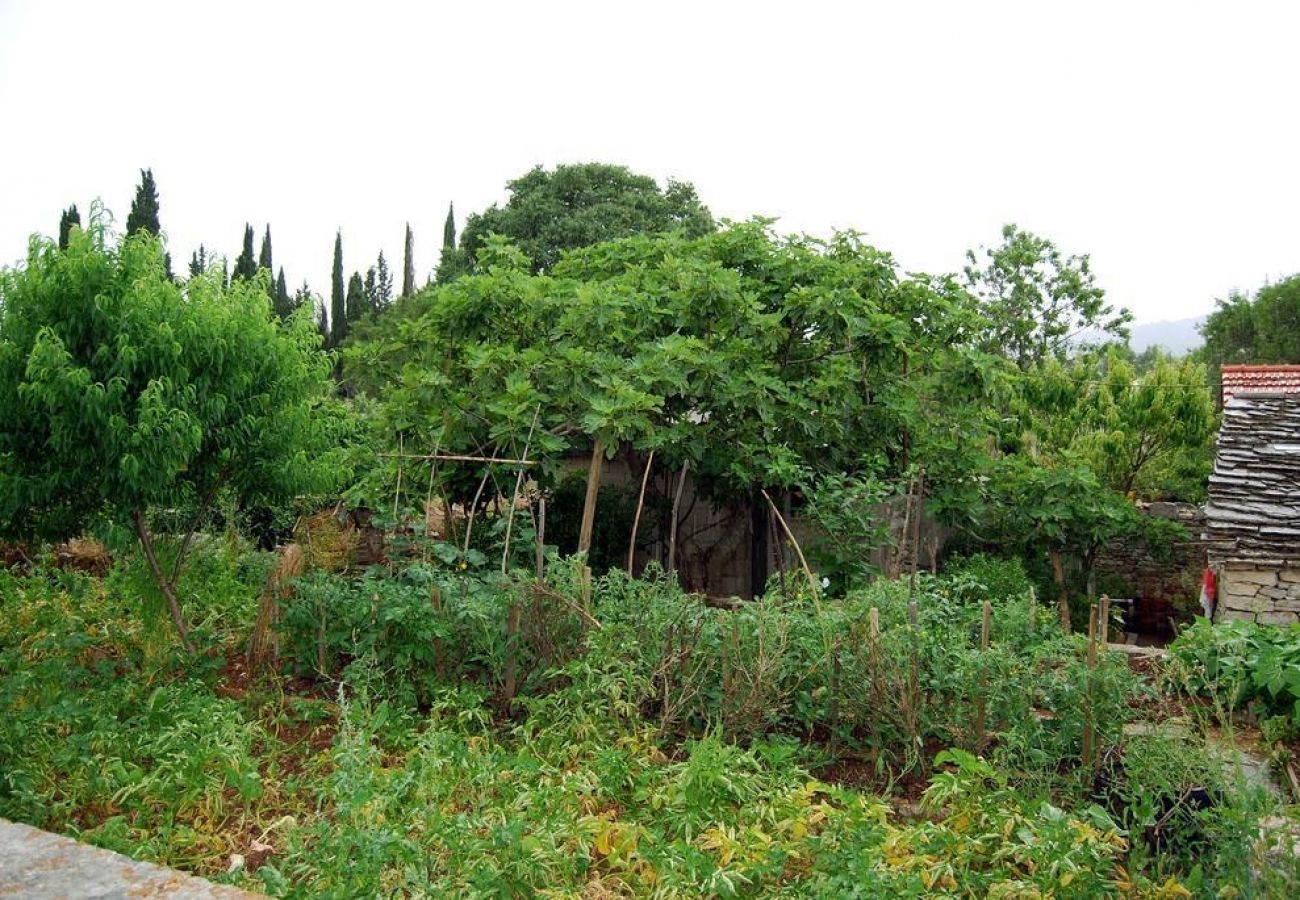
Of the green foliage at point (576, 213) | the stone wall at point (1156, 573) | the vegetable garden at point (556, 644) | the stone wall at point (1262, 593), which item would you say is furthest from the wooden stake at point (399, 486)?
the green foliage at point (576, 213)

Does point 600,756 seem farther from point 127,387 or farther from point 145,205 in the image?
point 145,205

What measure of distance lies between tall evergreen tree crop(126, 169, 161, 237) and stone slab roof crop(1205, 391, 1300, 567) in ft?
92.9

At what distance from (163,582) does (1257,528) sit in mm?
8874

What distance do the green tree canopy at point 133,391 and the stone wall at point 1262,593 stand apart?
26.4 ft

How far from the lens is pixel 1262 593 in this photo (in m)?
9.52

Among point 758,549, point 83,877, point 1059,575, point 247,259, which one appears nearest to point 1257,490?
point 1059,575

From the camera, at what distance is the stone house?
30.7ft

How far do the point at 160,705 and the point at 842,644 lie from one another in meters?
3.51

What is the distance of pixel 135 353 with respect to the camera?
5734 millimetres

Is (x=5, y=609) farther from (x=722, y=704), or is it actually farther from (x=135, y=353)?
(x=722, y=704)

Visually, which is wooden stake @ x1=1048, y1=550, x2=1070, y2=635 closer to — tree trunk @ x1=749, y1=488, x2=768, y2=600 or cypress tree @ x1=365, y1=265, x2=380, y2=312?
tree trunk @ x1=749, y1=488, x2=768, y2=600

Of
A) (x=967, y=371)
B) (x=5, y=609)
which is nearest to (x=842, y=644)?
(x=967, y=371)

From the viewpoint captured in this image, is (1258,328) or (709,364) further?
(1258,328)

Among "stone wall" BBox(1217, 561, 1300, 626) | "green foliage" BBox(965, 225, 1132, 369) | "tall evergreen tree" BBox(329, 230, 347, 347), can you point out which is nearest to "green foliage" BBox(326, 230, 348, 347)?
"tall evergreen tree" BBox(329, 230, 347, 347)
